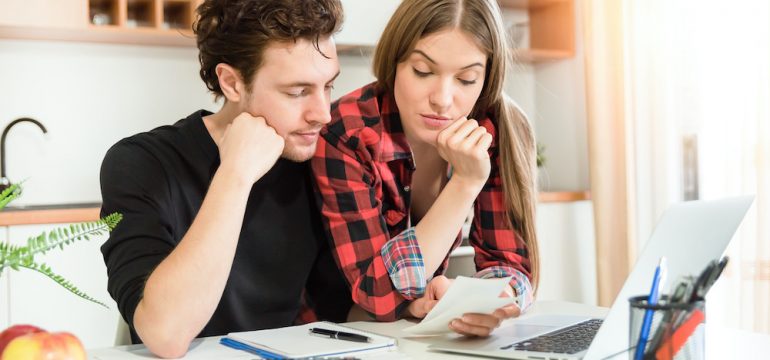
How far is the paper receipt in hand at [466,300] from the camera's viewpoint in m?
1.12

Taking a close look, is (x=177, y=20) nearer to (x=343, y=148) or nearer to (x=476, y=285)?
(x=343, y=148)

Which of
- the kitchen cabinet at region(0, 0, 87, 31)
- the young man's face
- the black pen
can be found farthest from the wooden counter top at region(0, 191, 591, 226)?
the black pen

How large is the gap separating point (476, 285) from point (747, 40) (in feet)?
7.14

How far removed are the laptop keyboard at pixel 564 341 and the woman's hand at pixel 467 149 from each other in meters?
0.32

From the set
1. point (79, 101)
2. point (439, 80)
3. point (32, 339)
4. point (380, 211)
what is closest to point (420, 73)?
point (439, 80)

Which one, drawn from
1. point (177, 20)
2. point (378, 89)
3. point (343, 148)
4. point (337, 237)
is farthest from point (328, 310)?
point (177, 20)

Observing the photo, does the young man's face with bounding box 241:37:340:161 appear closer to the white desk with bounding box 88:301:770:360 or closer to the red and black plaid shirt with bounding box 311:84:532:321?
the red and black plaid shirt with bounding box 311:84:532:321

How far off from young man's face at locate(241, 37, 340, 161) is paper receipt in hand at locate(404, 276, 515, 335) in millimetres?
421

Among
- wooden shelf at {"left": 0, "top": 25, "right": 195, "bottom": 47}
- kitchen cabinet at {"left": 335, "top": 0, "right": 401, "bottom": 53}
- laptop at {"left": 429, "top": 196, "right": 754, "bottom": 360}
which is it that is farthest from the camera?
kitchen cabinet at {"left": 335, "top": 0, "right": 401, "bottom": 53}

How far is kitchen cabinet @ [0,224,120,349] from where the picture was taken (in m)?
2.56

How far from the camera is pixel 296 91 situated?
145 cm

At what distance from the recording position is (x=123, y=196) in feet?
4.41

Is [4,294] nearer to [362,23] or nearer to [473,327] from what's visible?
[362,23]

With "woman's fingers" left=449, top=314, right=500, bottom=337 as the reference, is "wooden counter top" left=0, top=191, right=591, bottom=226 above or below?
above
